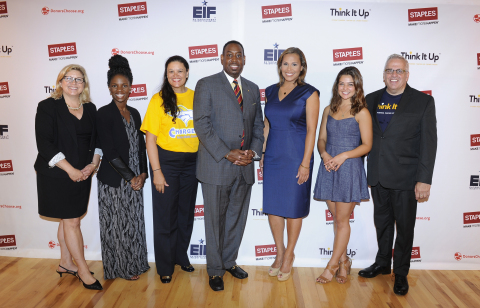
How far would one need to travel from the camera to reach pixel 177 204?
10.1 ft

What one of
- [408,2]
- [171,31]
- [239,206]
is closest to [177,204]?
[239,206]

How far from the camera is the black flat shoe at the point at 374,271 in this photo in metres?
3.24

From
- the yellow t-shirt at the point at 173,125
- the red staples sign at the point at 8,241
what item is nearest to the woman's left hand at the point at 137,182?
the yellow t-shirt at the point at 173,125

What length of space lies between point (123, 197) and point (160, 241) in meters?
0.49

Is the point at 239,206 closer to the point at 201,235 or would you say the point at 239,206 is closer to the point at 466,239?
the point at 201,235

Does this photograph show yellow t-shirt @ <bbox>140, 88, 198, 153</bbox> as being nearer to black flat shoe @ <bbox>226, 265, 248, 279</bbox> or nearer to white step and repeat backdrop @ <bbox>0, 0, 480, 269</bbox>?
white step and repeat backdrop @ <bbox>0, 0, 480, 269</bbox>

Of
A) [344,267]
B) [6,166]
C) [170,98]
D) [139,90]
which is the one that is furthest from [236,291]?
[6,166]

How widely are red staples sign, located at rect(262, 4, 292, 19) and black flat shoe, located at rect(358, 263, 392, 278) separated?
2510 millimetres

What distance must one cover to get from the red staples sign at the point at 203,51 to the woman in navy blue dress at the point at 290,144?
73 cm

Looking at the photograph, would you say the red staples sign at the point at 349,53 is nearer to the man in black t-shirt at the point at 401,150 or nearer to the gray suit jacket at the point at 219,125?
the man in black t-shirt at the point at 401,150

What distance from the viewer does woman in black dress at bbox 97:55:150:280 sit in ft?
9.55

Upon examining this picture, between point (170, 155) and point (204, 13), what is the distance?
1438 millimetres

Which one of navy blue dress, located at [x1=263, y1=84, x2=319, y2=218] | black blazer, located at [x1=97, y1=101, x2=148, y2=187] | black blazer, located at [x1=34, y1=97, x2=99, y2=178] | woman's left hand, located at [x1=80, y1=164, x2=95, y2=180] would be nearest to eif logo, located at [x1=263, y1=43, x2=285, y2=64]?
navy blue dress, located at [x1=263, y1=84, x2=319, y2=218]

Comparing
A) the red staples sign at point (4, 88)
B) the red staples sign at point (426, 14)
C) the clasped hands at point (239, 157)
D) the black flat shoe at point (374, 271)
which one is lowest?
the black flat shoe at point (374, 271)
